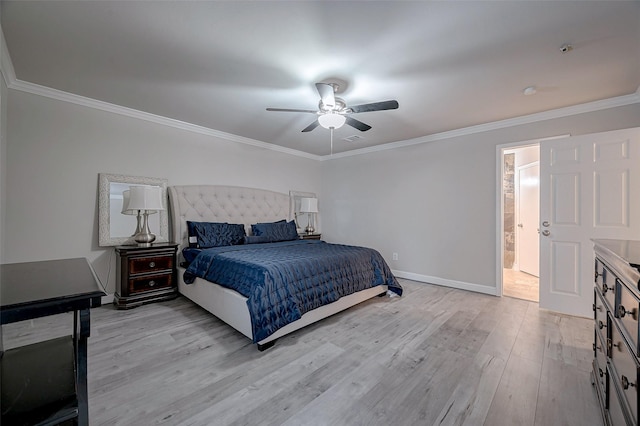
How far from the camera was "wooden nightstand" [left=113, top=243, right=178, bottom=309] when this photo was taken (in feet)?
10.1

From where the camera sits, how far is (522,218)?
5434mm

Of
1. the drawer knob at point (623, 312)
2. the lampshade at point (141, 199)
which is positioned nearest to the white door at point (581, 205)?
the drawer knob at point (623, 312)

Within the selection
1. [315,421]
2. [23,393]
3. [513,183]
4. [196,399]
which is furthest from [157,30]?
[513,183]

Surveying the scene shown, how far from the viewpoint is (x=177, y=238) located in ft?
12.3

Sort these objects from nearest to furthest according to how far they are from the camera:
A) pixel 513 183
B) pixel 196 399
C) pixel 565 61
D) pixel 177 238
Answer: pixel 196 399 → pixel 565 61 → pixel 177 238 → pixel 513 183

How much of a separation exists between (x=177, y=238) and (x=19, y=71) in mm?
2280

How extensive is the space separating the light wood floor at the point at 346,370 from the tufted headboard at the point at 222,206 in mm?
1331

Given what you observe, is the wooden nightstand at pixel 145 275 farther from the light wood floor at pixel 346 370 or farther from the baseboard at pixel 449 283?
the baseboard at pixel 449 283

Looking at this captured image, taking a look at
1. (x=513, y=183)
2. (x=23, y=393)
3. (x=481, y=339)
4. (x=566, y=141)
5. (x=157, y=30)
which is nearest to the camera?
(x=23, y=393)

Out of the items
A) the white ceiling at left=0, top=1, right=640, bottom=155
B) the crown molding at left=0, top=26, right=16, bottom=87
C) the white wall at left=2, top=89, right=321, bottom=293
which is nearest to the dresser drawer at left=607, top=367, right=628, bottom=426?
the white ceiling at left=0, top=1, right=640, bottom=155

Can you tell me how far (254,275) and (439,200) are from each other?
10.8ft

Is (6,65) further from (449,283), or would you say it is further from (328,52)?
(449,283)

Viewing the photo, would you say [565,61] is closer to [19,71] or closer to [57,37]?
[57,37]

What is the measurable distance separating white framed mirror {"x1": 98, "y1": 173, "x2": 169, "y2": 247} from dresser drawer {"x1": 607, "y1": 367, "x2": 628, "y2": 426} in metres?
4.36
